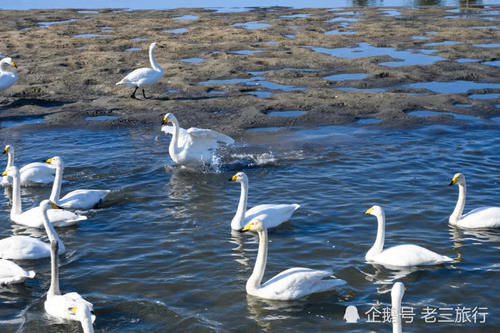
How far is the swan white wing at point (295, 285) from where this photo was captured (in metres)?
8.86

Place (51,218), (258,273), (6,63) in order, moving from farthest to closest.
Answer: (6,63) < (51,218) < (258,273)

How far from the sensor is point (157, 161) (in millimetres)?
16141

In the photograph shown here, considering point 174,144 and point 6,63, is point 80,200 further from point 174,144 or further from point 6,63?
point 6,63

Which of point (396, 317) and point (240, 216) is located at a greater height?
point (396, 317)

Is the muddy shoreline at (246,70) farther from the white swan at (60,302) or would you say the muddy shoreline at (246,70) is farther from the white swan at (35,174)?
the white swan at (60,302)

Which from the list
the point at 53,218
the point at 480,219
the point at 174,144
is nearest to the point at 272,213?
the point at 480,219

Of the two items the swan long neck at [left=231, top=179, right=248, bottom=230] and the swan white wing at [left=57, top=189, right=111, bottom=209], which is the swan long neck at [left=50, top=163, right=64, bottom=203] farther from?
the swan long neck at [left=231, top=179, right=248, bottom=230]

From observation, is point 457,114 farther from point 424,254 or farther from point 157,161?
point 424,254

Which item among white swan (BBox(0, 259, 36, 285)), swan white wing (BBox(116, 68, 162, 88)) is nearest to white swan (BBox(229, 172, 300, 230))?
white swan (BBox(0, 259, 36, 285))

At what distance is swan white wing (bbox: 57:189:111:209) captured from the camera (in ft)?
40.9

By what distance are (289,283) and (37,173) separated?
24.5 feet

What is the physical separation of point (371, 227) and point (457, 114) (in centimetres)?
920

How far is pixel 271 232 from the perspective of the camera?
11578 millimetres

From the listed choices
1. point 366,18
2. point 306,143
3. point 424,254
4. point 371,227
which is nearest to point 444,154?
point 306,143
